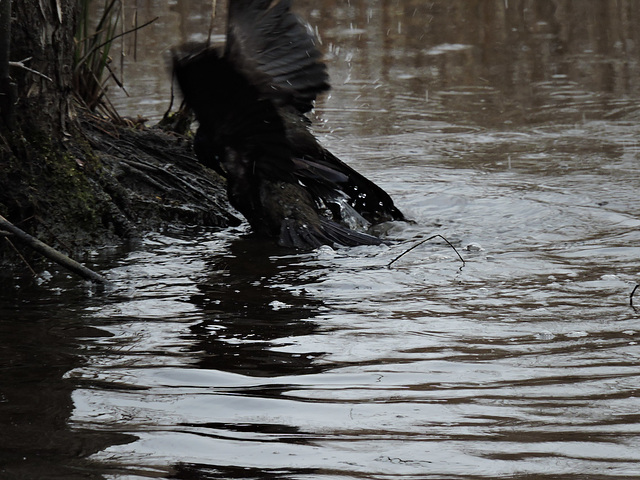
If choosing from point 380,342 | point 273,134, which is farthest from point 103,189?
point 380,342

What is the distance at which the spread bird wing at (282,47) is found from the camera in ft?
16.7

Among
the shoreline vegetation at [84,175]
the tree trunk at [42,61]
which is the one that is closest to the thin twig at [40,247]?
the shoreline vegetation at [84,175]

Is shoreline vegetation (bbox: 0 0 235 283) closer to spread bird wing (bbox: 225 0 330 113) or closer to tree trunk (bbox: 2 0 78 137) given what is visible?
tree trunk (bbox: 2 0 78 137)

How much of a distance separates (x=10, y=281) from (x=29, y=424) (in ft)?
5.91

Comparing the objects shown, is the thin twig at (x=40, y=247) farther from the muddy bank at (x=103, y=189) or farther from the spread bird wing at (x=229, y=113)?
the spread bird wing at (x=229, y=113)

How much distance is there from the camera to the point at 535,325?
3422mm

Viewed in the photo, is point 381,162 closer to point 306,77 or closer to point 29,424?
point 306,77

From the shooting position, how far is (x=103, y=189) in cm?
500

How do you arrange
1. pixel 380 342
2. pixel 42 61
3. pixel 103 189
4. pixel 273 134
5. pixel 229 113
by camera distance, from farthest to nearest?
1. pixel 103 189
2. pixel 273 134
3. pixel 229 113
4. pixel 42 61
5. pixel 380 342

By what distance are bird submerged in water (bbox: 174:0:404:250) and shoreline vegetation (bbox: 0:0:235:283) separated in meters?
0.50

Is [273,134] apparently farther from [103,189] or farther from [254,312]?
[254,312]

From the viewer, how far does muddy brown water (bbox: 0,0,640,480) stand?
7.62 feet

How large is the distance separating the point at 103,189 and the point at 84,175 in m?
0.17

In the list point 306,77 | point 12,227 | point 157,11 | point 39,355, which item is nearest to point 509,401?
point 39,355
